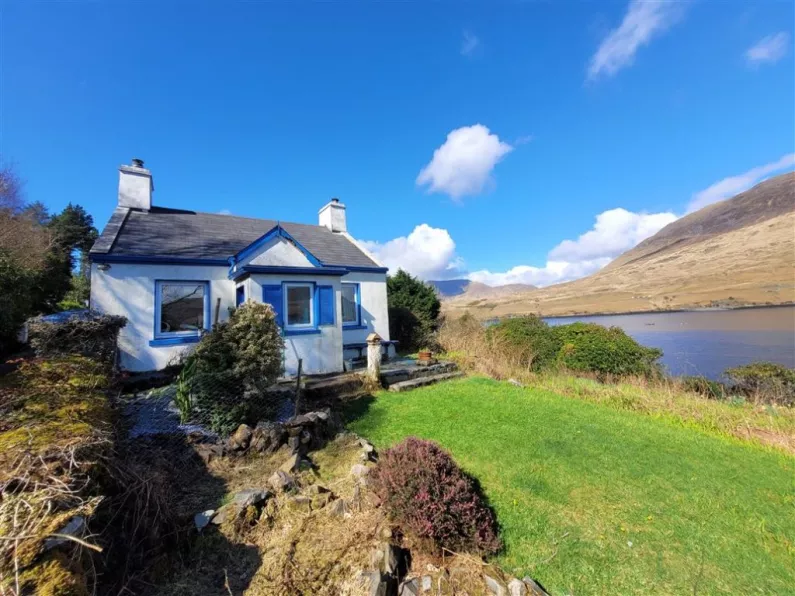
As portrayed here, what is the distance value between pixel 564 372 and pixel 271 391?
11.4 m

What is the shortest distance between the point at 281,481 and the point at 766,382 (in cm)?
1502

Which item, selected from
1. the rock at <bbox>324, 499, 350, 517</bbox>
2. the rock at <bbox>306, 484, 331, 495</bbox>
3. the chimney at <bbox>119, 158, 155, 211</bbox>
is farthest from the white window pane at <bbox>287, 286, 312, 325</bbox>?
the chimney at <bbox>119, 158, 155, 211</bbox>

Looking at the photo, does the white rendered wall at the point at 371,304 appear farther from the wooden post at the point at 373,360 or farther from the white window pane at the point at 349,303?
the wooden post at the point at 373,360

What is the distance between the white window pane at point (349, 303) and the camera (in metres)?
13.5

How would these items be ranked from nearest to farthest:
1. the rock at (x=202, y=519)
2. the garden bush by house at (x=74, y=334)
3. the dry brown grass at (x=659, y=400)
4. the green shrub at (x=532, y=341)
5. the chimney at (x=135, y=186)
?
the rock at (x=202, y=519) → the garden bush by house at (x=74, y=334) → the dry brown grass at (x=659, y=400) → the chimney at (x=135, y=186) → the green shrub at (x=532, y=341)

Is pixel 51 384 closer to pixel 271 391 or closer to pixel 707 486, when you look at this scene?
pixel 271 391

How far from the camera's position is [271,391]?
6828 millimetres

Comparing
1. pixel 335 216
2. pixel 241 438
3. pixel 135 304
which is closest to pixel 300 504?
pixel 241 438

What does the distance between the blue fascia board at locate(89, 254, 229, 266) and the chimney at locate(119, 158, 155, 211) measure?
4.25 metres

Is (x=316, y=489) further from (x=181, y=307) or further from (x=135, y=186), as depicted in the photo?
(x=135, y=186)

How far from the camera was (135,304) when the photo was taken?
31.2ft

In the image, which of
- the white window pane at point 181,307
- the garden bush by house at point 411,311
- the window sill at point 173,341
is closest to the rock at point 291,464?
the window sill at point 173,341

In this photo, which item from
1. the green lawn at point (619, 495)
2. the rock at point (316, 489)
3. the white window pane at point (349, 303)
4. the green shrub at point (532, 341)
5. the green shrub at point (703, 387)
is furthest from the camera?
the green shrub at point (532, 341)

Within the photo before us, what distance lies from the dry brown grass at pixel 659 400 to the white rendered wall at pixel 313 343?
5301mm
